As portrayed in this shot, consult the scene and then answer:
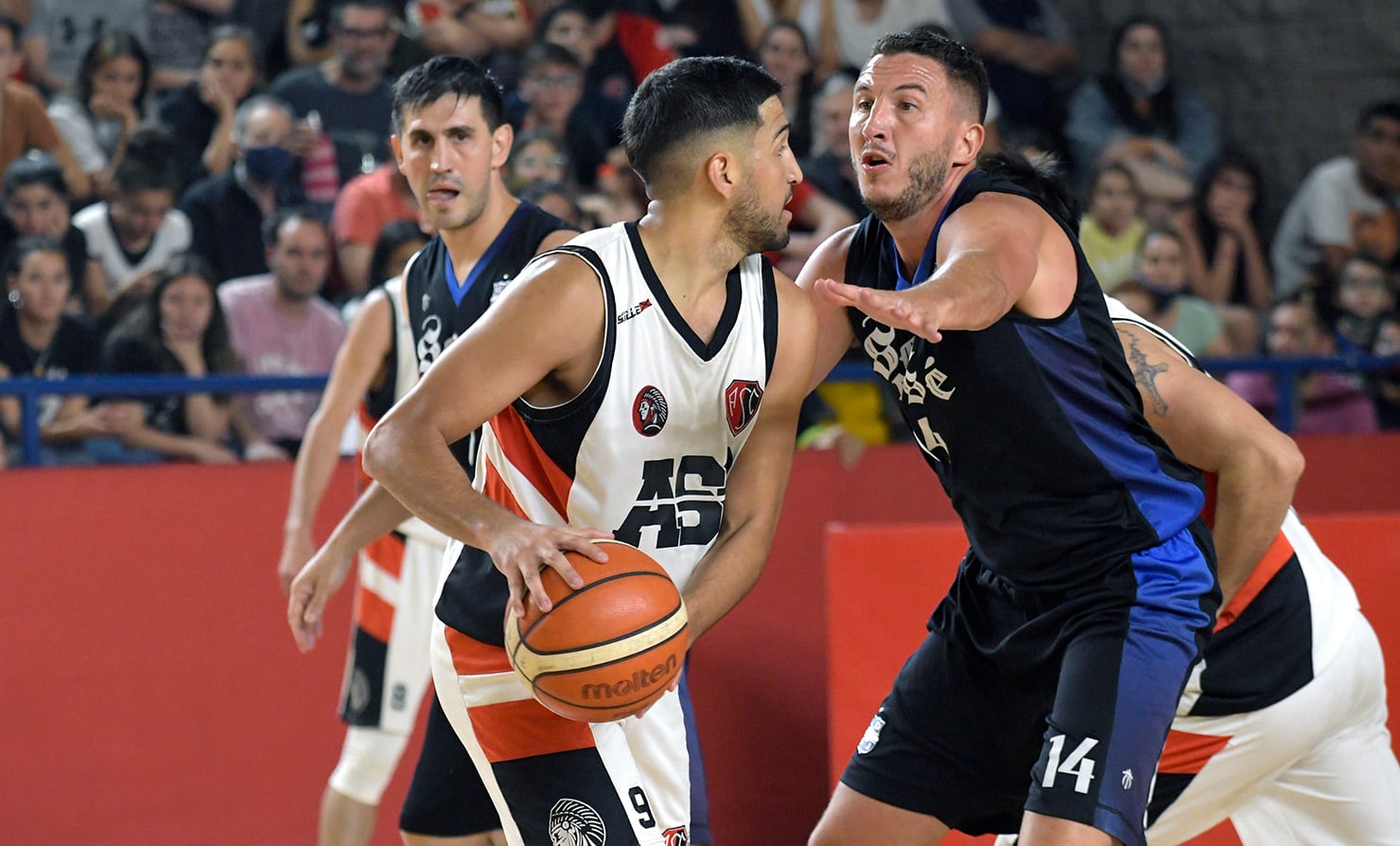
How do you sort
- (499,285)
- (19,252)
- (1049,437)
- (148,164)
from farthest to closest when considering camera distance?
(148,164), (19,252), (499,285), (1049,437)

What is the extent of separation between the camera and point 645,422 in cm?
311

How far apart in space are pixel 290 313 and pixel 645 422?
433 centimetres

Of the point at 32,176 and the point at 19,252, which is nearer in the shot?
the point at 19,252

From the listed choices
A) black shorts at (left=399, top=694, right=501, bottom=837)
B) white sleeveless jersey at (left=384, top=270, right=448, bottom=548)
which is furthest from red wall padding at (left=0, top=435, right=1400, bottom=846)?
black shorts at (left=399, top=694, right=501, bottom=837)

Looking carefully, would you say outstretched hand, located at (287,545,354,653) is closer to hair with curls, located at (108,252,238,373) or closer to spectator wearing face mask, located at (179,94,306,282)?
hair with curls, located at (108,252,238,373)

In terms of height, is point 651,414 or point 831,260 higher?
point 831,260

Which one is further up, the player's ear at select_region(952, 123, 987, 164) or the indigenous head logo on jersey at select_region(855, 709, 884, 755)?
the player's ear at select_region(952, 123, 987, 164)

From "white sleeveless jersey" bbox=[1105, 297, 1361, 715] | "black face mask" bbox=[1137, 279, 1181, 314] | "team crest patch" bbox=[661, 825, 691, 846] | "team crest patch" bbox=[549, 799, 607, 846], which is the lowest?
"team crest patch" bbox=[661, 825, 691, 846]

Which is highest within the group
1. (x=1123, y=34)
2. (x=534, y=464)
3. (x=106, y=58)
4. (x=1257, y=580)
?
(x=1123, y=34)

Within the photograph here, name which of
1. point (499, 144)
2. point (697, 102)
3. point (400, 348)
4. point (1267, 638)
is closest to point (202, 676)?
Answer: point (400, 348)

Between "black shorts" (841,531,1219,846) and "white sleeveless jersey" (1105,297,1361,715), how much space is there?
0.43m

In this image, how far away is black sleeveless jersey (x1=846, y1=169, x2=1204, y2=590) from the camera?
10.5 feet

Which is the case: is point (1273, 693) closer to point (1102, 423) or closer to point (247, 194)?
point (1102, 423)

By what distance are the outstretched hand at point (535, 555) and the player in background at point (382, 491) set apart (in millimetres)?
1141
